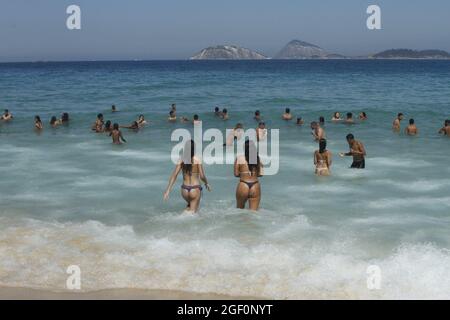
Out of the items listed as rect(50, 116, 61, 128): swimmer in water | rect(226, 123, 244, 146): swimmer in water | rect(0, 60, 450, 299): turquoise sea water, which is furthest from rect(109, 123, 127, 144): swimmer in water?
rect(50, 116, 61, 128): swimmer in water

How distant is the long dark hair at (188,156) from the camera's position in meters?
9.69

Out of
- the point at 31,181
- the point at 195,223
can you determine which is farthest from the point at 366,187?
the point at 31,181

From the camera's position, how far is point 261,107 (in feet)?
117

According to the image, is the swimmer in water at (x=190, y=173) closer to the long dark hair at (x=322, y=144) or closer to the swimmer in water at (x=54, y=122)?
the long dark hair at (x=322, y=144)

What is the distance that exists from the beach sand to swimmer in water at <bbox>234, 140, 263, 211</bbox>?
3.12 meters

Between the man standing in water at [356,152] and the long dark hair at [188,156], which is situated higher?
the long dark hair at [188,156]

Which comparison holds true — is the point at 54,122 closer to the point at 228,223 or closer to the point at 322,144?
the point at 322,144

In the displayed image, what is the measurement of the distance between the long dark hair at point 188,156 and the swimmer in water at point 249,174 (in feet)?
2.88

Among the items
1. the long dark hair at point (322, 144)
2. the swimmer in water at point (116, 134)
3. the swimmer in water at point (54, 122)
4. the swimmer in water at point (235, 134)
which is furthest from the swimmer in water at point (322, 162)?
the swimmer in water at point (54, 122)

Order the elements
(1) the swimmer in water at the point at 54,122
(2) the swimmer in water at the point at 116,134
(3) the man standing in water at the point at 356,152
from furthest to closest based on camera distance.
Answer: (1) the swimmer in water at the point at 54,122
(2) the swimmer in water at the point at 116,134
(3) the man standing in water at the point at 356,152

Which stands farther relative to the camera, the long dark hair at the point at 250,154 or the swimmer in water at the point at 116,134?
the swimmer in water at the point at 116,134

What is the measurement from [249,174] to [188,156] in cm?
127
